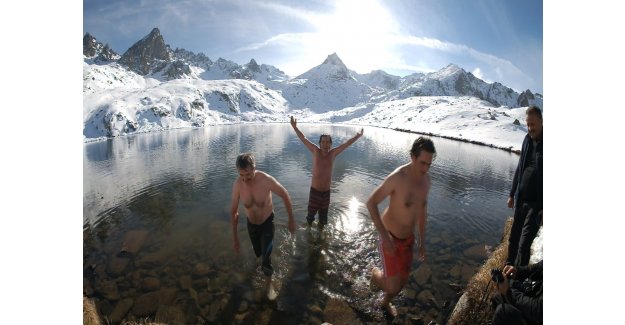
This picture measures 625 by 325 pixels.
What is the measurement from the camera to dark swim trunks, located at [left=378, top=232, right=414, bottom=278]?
4.66 m

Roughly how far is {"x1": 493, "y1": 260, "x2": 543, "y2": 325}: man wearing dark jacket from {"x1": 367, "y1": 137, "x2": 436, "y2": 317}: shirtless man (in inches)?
54.0

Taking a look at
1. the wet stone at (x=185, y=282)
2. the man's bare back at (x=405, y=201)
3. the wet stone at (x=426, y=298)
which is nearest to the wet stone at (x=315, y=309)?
the wet stone at (x=426, y=298)

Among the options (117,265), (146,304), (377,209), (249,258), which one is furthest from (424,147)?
(117,265)

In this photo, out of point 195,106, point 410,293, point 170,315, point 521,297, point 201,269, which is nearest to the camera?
point 521,297

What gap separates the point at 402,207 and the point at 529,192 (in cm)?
263

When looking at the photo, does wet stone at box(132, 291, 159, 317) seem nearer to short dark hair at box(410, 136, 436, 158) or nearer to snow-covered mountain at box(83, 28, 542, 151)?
short dark hair at box(410, 136, 436, 158)

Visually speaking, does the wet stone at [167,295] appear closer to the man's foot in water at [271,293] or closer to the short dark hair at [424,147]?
the man's foot in water at [271,293]

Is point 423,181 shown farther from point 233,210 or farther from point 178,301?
point 178,301

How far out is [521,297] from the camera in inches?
141

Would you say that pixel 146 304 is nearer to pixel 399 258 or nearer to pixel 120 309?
pixel 120 309

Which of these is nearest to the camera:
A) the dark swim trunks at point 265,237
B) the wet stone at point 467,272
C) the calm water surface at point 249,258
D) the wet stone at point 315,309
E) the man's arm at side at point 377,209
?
the man's arm at side at point 377,209

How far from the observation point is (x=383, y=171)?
20.2m

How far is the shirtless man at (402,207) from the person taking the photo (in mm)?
4183

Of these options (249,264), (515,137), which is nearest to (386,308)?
(249,264)
